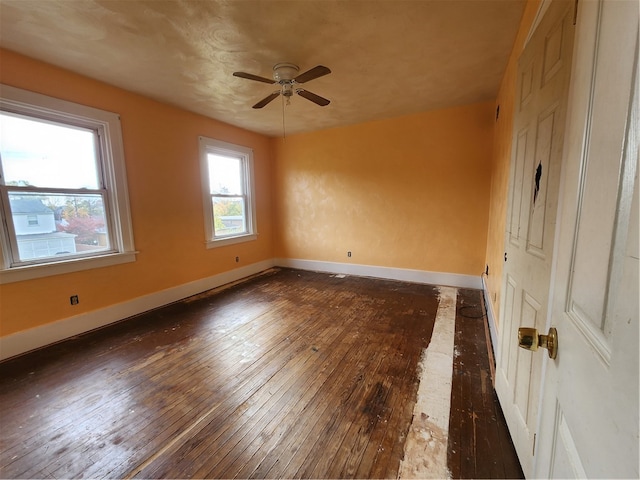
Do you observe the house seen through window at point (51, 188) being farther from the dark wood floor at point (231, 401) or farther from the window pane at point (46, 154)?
the dark wood floor at point (231, 401)

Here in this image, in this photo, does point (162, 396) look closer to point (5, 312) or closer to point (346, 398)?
point (346, 398)

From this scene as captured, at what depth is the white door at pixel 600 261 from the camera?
40cm

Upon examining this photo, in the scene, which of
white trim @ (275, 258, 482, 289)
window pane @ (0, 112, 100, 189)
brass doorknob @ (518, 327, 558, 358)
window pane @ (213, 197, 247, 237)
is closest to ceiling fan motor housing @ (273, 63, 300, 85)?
window pane @ (0, 112, 100, 189)

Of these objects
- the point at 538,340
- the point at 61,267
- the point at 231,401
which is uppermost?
the point at 538,340

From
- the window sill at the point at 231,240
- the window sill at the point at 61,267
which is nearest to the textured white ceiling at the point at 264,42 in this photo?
the window sill at the point at 61,267

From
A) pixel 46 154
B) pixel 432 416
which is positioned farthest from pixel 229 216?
pixel 432 416

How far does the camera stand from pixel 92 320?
281 centimetres

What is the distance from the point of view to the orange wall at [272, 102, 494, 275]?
380 cm

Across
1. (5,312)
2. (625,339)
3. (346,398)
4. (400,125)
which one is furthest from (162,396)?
(400,125)

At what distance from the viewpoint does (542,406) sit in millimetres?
868

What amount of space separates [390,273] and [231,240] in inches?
108

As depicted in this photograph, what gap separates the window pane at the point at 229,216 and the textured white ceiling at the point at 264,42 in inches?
63.9

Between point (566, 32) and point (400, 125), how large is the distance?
337 cm

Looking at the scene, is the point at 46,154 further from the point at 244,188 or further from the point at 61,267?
the point at 244,188
